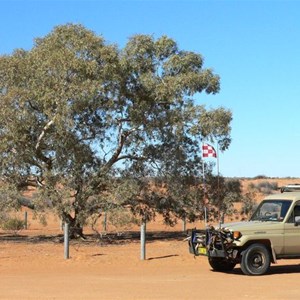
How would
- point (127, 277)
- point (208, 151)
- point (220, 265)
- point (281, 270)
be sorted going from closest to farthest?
point (127, 277) < point (220, 265) < point (281, 270) < point (208, 151)

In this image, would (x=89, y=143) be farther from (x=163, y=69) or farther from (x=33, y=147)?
(x=163, y=69)

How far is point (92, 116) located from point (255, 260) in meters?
10.7

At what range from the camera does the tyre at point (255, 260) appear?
13.4m

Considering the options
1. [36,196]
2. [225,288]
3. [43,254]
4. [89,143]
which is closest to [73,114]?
[89,143]

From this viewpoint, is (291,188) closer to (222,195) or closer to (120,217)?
(120,217)

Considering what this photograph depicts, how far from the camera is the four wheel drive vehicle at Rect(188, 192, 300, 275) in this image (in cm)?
1351

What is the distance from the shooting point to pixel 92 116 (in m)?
22.4

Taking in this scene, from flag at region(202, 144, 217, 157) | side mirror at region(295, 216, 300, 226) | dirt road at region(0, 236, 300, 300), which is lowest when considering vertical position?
dirt road at region(0, 236, 300, 300)

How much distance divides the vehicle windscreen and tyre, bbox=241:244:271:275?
0.97 metres

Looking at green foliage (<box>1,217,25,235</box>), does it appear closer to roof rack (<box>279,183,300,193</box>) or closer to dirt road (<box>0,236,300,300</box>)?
dirt road (<box>0,236,300,300</box>)

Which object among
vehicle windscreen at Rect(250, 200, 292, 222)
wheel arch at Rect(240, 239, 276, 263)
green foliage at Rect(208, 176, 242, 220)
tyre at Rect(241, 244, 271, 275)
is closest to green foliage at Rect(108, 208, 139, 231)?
green foliage at Rect(208, 176, 242, 220)

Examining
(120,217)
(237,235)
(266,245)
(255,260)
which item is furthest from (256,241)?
(120,217)

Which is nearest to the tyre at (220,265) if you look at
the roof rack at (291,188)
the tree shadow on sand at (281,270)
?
the tree shadow on sand at (281,270)

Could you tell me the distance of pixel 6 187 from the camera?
72.0ft
